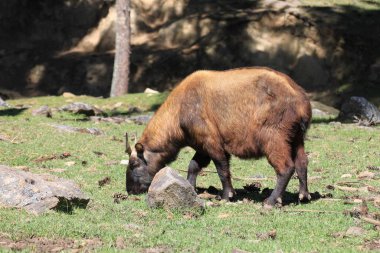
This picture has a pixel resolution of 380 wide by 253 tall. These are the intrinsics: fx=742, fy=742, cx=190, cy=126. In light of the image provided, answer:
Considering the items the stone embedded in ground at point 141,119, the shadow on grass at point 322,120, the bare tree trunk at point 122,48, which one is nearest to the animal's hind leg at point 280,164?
the stone embedded in ground at point 141,119

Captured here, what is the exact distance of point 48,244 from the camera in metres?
6.89

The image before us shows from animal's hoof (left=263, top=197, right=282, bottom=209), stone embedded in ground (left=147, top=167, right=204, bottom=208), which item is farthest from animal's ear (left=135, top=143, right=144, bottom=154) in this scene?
animal's hoof (left=263, top=197, right=282, bottom=209)

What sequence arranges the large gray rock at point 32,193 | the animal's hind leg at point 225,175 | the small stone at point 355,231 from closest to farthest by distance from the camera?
the small stone at point 355,231
the large gray rock at point 32,193
the animal's hind leg at point 225,175

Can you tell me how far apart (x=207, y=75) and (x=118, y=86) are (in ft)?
46.4

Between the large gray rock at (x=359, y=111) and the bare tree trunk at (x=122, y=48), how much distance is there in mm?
7760

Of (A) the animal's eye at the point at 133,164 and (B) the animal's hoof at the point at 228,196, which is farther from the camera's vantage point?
(A) the animal's eye at the point at 133,164

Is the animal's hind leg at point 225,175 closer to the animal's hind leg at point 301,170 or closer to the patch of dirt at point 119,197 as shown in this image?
the animal's hind leg at point 301,170

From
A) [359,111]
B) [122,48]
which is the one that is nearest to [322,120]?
[359,111]

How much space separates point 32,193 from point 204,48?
2009cm

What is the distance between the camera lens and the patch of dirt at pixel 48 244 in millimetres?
6672

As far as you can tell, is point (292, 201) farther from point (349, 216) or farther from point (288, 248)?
point (288, 248)

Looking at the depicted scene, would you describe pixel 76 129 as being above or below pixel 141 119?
above

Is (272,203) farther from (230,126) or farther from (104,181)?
(104,181)

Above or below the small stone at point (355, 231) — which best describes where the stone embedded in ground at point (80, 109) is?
below
